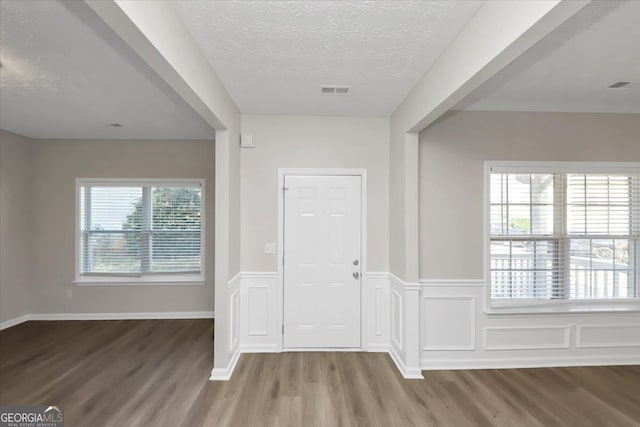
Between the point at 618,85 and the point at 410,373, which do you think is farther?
the point at 410,373

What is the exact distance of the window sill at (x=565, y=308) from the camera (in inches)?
127

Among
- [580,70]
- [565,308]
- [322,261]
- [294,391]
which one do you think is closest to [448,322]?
[565,308]

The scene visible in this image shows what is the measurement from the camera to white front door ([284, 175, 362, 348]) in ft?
11.8

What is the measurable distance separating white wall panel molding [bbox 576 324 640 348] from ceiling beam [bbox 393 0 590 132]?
9.05 feet

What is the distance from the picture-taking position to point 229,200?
3047 millimetres

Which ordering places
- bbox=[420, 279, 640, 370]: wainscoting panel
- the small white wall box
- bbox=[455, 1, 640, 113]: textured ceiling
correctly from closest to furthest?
bbox=[455, 1, 640, 113]: textured ceiling, bbox=[420, 279, 640, 370]: wainscoting panel, the small white wall box

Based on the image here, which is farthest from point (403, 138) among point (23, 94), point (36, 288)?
point (36, 288)

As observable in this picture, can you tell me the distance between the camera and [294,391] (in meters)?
2.75

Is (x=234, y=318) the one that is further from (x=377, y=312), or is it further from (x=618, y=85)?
(x=618, y=85)

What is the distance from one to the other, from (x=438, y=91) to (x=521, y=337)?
103 inches

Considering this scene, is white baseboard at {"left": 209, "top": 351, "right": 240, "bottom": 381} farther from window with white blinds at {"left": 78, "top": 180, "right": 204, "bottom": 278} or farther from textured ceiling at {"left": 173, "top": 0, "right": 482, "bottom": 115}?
textured ceiling at {"left": 173, "top": 0, "right": 482, "bottom": 115}

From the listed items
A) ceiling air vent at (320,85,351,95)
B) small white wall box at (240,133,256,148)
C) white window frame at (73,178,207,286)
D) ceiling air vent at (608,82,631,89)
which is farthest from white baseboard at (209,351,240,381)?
ceiling air vent at (608,82,631,89)

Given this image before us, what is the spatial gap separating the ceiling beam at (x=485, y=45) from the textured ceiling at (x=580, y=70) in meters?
0.48

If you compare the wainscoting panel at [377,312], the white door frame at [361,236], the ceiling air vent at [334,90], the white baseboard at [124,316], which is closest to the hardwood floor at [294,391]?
the wainscoting panel at [377,312]
